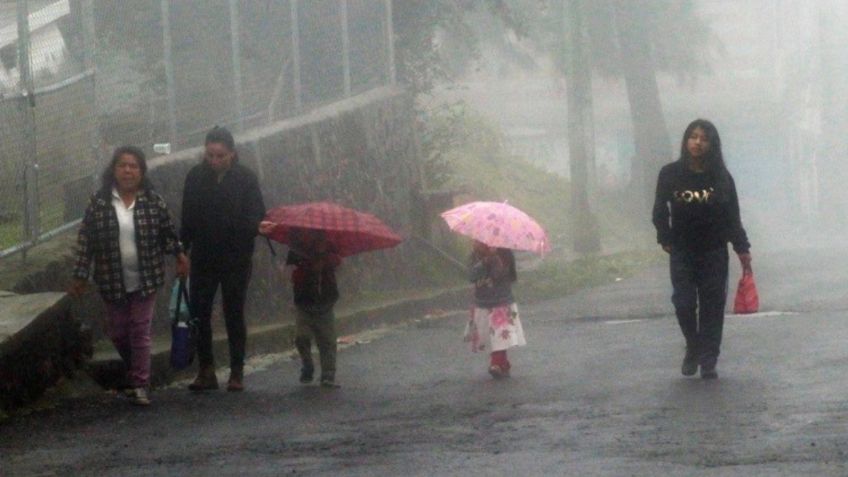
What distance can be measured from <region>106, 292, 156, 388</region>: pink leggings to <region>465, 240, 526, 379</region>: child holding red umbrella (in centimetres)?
247

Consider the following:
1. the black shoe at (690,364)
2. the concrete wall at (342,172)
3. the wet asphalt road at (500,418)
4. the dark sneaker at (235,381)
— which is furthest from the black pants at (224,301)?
the black shoe at (690,364)

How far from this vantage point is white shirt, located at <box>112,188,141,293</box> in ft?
36.9

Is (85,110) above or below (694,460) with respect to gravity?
above

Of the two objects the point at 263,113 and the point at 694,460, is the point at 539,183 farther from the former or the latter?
the point at 694,460

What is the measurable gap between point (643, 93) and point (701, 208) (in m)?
28.4

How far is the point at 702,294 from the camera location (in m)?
11.9

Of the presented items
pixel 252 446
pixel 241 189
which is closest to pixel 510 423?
pixel 252 446

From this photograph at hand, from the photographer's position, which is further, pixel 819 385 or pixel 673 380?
pixel 673 380

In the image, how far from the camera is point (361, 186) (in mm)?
20078

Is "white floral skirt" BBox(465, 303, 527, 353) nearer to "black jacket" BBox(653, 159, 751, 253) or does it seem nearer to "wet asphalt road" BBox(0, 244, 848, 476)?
"wet asphalt road" BBox(0, 244, 848, 476)

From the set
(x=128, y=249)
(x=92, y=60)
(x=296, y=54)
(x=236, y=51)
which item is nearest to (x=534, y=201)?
(x=296, y=54)

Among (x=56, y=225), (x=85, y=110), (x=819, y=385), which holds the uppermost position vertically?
(x=85, y=110)

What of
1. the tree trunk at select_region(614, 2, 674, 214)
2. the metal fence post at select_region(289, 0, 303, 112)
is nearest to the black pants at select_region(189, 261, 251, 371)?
the metal fence post at select_region(289, 0, 303, 112)

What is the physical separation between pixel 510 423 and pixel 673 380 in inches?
87.4
